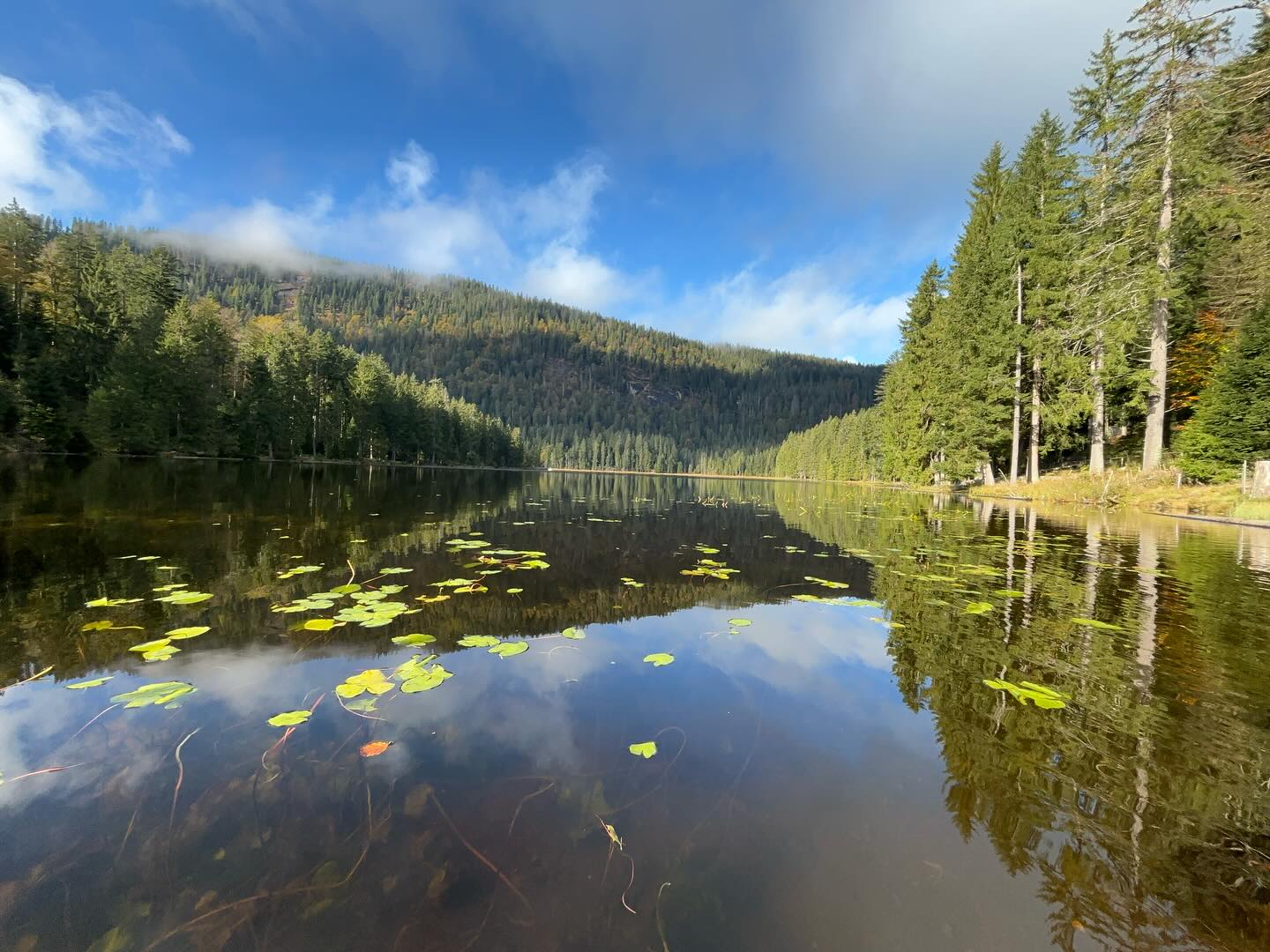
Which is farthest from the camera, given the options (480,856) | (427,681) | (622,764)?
(427,681)

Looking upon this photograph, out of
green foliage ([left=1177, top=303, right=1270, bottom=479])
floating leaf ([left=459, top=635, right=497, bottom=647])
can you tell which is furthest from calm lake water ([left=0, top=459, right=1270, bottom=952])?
green foliage ([left=1177, top=303, right=1270, bottom=479])

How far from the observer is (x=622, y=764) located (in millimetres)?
3256

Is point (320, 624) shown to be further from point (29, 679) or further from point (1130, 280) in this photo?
point (1130, 280)

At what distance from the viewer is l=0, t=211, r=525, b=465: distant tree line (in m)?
33.9

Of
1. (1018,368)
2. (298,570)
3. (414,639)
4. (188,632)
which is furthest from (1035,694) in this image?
(1018,368)

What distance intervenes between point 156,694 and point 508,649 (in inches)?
106

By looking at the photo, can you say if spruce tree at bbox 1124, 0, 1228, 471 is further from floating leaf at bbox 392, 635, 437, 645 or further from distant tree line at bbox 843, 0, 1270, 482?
floating leaf at bbox 392, 635, 437, 645

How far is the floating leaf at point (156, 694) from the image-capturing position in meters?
3.79

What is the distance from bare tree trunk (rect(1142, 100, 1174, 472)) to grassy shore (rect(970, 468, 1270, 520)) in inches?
32.3

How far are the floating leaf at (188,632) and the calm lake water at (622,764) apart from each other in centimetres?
5

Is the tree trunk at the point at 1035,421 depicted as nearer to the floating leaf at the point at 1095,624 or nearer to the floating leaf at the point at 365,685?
the floating leaf at the point at 1095,624

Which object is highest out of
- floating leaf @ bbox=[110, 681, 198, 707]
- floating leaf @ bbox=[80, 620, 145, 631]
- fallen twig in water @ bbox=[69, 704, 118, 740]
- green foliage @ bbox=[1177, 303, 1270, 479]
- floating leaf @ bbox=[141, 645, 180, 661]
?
green foliage @ bbox=[1177, 303, 1270, 479]

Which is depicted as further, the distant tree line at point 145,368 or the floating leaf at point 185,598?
the distant tree line at point 145,368

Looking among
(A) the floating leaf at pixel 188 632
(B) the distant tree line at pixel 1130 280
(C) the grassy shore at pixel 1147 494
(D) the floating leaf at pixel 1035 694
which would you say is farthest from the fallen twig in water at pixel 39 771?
(C) the grassy shore at pixel 1147 494
